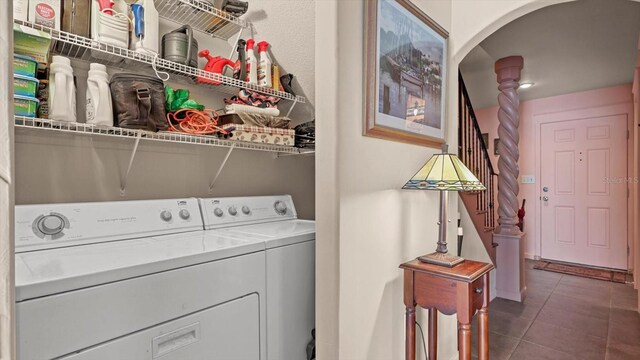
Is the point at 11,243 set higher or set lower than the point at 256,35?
lower

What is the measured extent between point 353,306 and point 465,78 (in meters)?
3.94

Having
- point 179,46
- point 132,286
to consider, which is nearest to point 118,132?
point 179,46

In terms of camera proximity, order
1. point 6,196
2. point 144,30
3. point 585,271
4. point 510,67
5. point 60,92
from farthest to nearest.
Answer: point 585,271
point 510,67
point 144,30
point 60,92
point 6,196

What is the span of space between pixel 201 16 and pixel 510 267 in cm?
355

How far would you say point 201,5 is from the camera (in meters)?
1.70

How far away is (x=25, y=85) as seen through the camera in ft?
3.66

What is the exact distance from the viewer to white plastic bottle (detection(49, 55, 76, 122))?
1.20m

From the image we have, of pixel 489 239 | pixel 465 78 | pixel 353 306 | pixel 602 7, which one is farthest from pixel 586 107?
pixel 353 306

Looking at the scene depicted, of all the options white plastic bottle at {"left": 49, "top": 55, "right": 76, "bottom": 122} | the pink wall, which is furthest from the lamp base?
the pink wall

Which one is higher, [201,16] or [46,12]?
[201,16]

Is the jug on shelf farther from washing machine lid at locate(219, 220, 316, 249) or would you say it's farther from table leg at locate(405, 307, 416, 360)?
table leg at locate(405, 307, 416, 360)

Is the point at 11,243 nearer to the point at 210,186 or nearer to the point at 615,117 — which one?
the point at 210,186

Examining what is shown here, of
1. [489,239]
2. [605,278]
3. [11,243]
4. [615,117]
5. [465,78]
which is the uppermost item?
[465,78]

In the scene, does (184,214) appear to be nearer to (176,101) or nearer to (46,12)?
(176,101)
